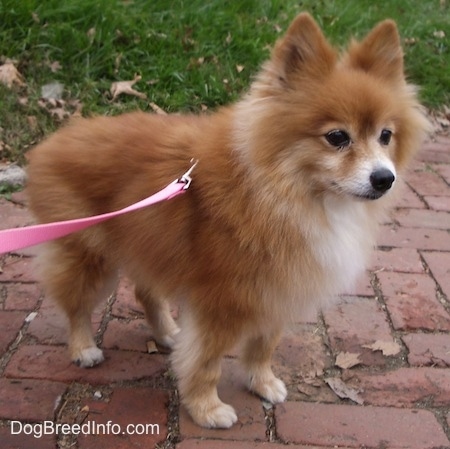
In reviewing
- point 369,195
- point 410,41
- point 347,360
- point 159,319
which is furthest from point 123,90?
point 410,41

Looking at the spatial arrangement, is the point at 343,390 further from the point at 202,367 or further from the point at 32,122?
the point at 32,122

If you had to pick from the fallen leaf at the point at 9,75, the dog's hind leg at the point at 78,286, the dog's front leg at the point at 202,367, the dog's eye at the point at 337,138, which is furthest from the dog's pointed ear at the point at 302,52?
the fallen leaf at the point at 9,75

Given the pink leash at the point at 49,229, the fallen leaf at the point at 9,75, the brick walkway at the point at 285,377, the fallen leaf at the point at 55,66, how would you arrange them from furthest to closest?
1. the fallen leaf at the point at 55,66
2. the fallen leaf at the point at 9,75
3. the brick walkway at the point at 285,377
4. the pink leash at the point at 49,229

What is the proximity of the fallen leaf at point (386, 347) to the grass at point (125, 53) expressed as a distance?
299cm

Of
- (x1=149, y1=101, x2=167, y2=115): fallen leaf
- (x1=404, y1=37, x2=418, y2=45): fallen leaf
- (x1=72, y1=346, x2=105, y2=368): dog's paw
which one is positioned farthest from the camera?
(x1=404, y1=37, x2=418, y2=45): fallen leaf

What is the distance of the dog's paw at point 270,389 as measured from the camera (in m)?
2.67

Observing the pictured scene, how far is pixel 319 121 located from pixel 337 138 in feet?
0.30

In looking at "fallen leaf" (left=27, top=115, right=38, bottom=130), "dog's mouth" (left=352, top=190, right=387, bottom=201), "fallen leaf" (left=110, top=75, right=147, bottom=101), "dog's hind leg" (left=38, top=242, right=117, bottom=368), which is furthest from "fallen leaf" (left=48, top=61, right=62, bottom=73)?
"dog's mouth" (left=352, top=190, right=387, bottom=201)

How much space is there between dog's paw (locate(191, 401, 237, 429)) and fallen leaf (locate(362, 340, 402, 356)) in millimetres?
901

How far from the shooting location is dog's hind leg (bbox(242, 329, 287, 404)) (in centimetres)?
267

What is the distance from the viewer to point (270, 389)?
2674mm

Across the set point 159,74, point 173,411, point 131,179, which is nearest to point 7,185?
point 159,74

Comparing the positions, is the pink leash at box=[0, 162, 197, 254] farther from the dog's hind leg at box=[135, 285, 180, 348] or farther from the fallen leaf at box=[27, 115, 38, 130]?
the fallen leaf at box=[27, 115, 38, 130]

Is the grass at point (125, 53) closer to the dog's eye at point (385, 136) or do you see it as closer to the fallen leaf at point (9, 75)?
the fallen leaf at point (9, 75)
